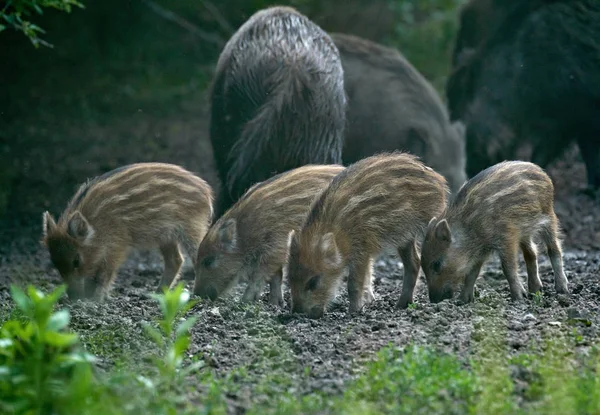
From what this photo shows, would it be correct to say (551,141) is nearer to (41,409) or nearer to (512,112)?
(512,112)

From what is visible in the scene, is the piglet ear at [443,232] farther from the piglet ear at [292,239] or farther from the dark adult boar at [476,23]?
the dark adult boar at [476,23]

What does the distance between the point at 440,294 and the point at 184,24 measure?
5.82 m

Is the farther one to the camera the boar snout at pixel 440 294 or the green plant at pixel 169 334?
the boar snout at pixel 440 294

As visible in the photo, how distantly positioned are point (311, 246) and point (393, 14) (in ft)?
24.1

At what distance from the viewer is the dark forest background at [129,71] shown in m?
10.5

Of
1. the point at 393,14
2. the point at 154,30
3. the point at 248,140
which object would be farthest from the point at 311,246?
the point at 393,14

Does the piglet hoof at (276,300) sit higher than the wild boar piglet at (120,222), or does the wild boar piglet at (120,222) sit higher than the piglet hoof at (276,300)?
the wild boar piglet at (120,222)

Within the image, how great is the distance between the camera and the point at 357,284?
5.76 m

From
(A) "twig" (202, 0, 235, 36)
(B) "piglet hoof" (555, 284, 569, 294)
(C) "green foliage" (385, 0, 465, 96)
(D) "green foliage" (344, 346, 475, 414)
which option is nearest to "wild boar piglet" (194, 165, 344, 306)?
(B) "piglet hoof" (555, 284, 569, 294)

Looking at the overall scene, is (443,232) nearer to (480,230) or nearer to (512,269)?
(480,230)

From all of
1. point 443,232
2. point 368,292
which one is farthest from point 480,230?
point 368,292

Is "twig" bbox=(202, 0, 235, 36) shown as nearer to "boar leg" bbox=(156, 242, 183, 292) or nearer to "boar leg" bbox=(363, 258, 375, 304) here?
"boar leg" bbox=(156, 242, 183, 292)

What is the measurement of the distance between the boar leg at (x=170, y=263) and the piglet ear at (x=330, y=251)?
1.45 metres

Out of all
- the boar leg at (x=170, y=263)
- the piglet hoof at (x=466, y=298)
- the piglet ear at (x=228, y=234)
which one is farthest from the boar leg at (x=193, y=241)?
the piglet hoof at (x=466, y=298)
